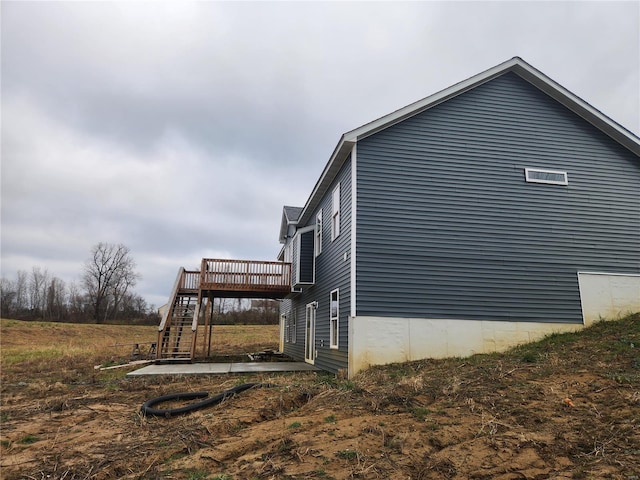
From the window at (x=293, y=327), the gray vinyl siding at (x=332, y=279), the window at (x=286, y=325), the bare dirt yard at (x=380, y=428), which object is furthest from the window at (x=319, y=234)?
the window at (x=286, y=325)

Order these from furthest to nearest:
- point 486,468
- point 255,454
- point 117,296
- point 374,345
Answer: point 117,296, point 374,345, point 255,454, point 486,468

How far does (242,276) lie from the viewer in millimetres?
15781

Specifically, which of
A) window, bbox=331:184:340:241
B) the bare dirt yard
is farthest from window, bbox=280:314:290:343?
the bare dirt yard

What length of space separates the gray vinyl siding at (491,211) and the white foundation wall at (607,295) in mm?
230

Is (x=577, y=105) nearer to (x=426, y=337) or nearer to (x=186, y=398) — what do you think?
(x=426, y=337)

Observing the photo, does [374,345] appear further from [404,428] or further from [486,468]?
[486,468]

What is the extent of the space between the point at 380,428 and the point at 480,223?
24.8 ft

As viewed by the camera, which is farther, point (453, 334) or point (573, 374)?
point (453, 334)

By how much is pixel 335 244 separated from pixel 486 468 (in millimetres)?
8615

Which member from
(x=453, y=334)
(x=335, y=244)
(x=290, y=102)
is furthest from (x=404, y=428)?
(x=290, y=102)

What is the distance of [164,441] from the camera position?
5535 millimetres

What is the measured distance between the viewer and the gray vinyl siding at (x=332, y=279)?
1084cm

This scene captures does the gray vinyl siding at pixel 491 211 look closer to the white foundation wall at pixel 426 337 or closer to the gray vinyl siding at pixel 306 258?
the white foundation wall at pixel 426 337

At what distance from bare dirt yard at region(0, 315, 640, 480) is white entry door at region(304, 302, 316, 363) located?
18.2 feet
